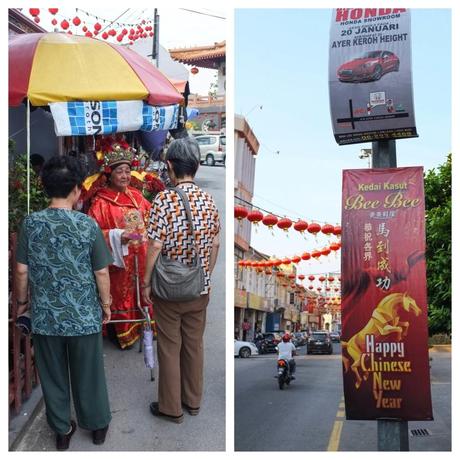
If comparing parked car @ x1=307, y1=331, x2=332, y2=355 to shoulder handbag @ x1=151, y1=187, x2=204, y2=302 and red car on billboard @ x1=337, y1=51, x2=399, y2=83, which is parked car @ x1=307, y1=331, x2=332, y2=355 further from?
shoulder handbag @ x1=151, y1=187, x2=204, y2=302

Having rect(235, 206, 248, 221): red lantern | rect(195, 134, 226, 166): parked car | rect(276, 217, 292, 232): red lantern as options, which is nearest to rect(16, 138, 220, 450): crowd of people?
rect(195, 134, 226, 166): parked car

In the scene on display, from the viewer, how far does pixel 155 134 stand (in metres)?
5.47

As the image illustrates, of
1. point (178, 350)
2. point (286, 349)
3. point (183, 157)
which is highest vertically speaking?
point (183, 157)

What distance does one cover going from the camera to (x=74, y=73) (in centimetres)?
420

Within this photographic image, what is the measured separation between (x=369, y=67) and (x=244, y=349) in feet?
60.2

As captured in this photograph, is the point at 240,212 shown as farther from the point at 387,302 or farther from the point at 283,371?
the point at 283,371

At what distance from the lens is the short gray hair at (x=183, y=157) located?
3836 mm

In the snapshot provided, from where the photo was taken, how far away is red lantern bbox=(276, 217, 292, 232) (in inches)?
372

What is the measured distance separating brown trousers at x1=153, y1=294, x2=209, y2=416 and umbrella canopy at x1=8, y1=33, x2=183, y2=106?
4.76ft

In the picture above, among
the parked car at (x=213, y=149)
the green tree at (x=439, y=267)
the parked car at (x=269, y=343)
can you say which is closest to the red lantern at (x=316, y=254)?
the green tree at (x=439, y=267)

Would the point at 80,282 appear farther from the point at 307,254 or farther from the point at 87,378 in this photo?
the point at 307,254

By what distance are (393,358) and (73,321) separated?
2461mm

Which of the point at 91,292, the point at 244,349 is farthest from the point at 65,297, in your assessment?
the point at 244,349

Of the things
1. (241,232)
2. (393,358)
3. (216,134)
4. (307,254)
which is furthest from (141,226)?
(241,232)
